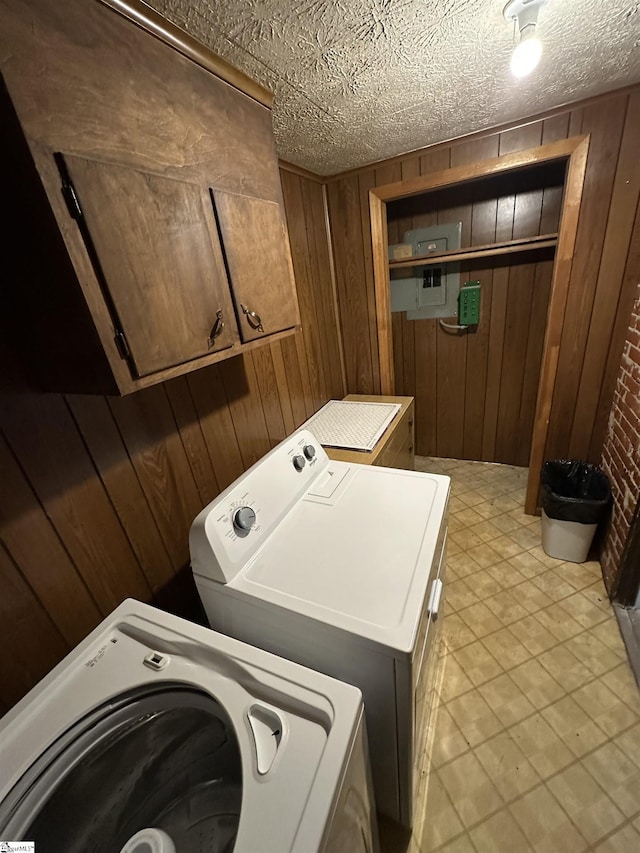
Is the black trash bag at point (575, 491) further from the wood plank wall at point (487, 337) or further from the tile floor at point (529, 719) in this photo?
the wood plank wall at point (487, 337)

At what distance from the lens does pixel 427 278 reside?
99.9 inches

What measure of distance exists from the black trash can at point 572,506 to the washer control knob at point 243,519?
1.65m

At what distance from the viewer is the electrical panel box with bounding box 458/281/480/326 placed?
7.99 feet

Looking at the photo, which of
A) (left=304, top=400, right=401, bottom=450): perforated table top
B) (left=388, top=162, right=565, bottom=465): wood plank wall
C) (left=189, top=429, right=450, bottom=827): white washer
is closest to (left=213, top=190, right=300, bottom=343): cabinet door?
(left=189, top=429, right=450, bottom=827): white washer

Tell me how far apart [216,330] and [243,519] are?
549 mm

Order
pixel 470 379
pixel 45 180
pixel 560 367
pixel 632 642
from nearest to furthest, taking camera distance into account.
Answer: pixel 45 180
pixel 632 642
pixel 560 367
pixel 470 379

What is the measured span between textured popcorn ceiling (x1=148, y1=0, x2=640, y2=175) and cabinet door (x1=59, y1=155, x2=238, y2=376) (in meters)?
0.44

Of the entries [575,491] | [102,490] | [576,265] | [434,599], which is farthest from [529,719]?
[576,265]

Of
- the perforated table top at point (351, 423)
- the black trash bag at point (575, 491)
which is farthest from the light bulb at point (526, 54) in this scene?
the black trash bag at point (575, 491)

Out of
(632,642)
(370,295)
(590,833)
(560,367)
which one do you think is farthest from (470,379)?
(590,833)

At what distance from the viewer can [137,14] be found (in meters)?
0.69

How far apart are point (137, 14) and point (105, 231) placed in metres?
0.45

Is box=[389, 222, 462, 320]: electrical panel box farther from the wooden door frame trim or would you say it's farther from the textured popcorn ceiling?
the textured popcorn ceiling

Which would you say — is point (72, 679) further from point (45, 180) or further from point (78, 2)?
point (78, 2)
